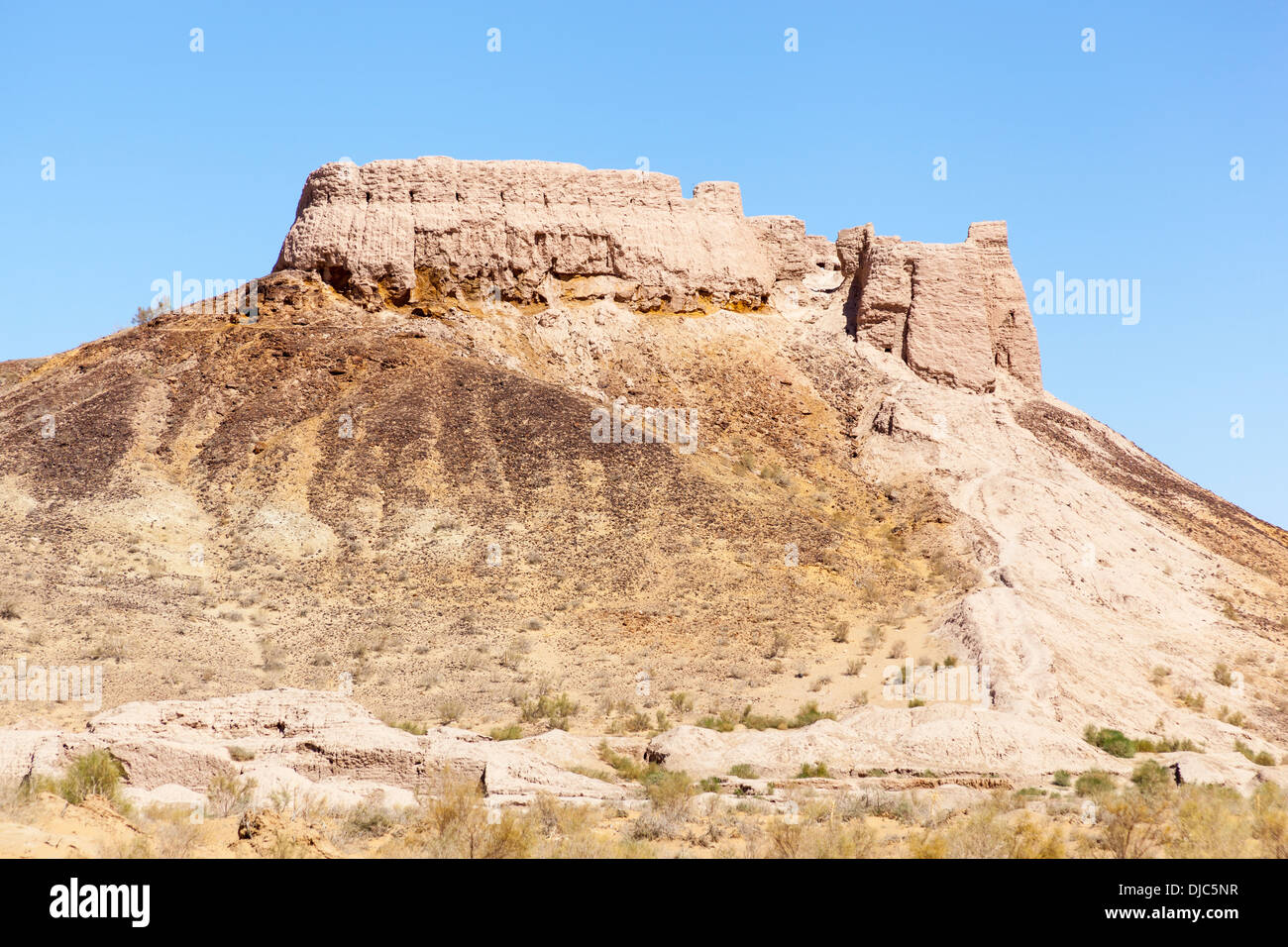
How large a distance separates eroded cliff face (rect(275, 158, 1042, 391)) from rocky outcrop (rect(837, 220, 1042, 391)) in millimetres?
41

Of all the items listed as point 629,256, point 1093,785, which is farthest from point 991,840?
point 629,256

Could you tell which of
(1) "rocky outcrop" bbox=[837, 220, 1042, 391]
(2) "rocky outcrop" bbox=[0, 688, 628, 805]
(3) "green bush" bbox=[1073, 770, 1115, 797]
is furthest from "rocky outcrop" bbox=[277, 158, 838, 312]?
(3) "green bush" bbox=[1073, 770, 1115, 797]

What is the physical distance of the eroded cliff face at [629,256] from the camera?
33.2 meters

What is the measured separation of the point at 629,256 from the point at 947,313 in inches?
371

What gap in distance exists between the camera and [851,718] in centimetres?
1758

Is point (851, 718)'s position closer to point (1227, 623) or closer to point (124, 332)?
point (1227, 623)

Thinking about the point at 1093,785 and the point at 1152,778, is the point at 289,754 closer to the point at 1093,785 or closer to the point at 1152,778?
the point at 1093,785

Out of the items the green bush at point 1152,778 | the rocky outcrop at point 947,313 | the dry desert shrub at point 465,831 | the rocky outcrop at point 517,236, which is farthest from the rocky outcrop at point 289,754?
the rocky outcrop at point 947,313

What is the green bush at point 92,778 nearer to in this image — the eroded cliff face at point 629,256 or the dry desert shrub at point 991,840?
the dry desert shrub at point 991,840

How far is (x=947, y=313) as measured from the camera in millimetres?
34719

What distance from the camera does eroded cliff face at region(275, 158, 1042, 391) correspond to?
33.2m

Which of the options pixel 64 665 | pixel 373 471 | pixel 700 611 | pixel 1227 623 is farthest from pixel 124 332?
pixel 1227 623
